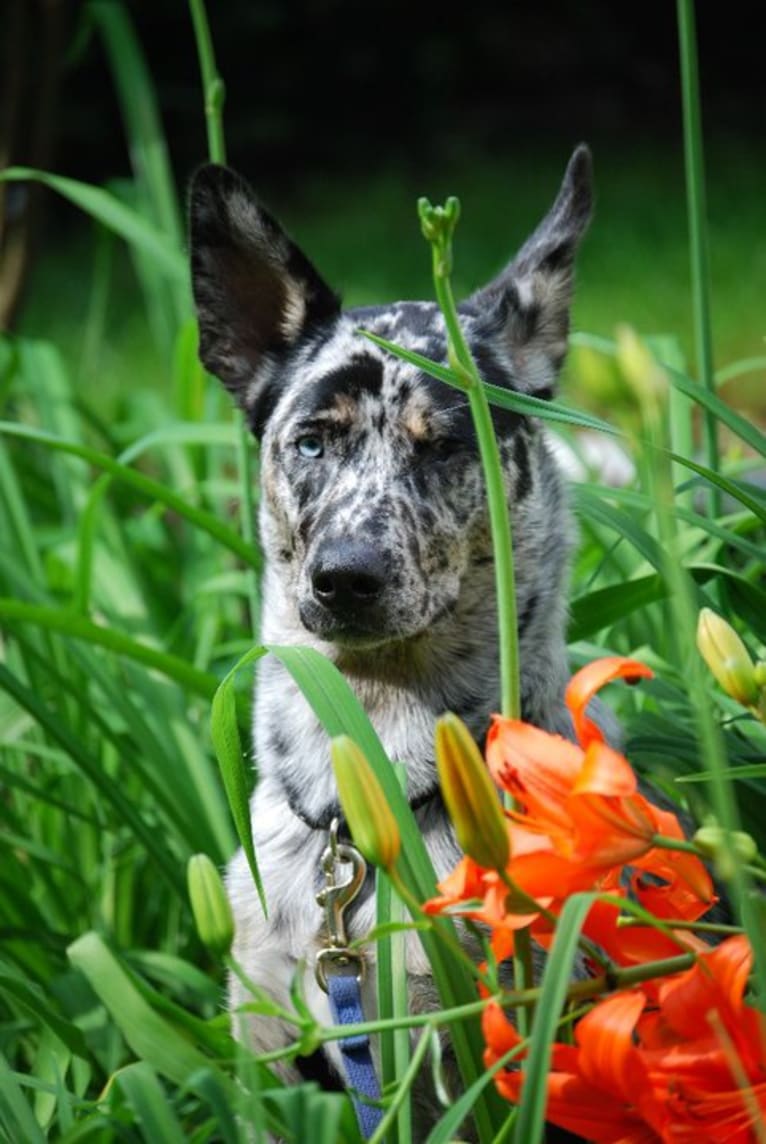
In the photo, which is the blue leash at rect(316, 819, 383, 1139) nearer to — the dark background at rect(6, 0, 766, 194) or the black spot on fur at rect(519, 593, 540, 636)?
the black spot on fur at rect(519, 593, 540, 636)

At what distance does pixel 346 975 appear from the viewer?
6.95 ft

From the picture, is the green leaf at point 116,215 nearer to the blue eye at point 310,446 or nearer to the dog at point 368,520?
the dog at point 368,520

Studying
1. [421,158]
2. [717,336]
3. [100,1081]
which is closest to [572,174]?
[100,1081]

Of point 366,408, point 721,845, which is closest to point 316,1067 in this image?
point 366,408

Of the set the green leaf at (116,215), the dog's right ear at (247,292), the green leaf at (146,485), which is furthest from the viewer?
the green leaf at (116,215)

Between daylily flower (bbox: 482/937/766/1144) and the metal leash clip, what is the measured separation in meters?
0.66

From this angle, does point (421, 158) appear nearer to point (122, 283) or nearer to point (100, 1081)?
point (122, 283)

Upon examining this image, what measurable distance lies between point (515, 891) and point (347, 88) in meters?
9.43

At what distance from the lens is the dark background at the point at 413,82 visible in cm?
955

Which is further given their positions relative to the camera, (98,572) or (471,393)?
(98,572)

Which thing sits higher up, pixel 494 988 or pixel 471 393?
pixel 471 393

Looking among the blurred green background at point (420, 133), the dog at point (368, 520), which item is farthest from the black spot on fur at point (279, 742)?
the blurred green background at point (420, 133)

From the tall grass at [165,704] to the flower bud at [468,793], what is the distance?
130mm

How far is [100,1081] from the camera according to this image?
8.38 feet
